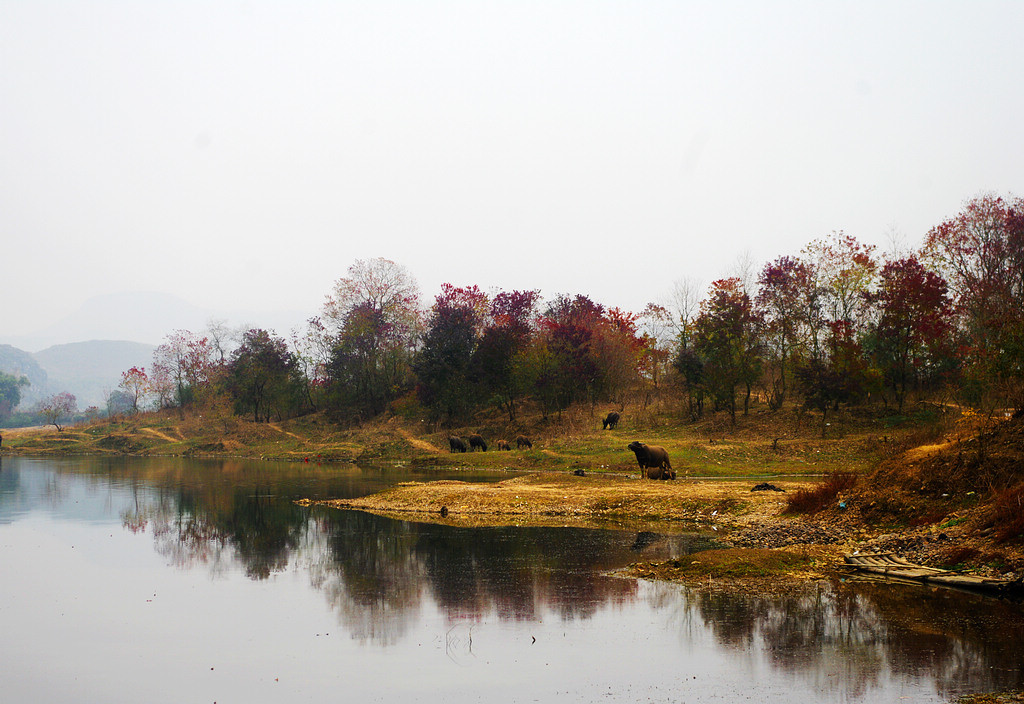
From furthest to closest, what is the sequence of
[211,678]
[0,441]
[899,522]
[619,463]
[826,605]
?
[0,441] → [619,463] → [899,522] → [826,605] → [211,678]

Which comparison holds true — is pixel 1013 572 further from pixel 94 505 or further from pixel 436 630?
pixel 94 505

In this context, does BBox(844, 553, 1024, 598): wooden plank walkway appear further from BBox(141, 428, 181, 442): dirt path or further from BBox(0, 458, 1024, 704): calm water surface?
BBox(141, 428, 181, 442): dirt path

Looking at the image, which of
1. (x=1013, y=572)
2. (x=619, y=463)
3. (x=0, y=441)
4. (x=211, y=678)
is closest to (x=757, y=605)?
(x=1013, y=572)

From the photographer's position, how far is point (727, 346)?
49.7 meters

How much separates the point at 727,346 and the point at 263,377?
156 ft

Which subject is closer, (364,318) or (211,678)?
(211,678)

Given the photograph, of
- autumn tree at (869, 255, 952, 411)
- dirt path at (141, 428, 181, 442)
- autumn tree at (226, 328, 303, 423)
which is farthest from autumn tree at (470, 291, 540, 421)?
dirt path at (141, 428, 181, 442)

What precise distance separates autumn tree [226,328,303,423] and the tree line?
0.18 m

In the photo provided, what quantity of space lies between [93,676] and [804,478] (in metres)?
27.6

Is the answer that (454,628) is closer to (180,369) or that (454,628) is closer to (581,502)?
(581,502)

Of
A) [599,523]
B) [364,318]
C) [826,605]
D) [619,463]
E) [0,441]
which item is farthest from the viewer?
[364,318]

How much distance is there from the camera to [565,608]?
46.8ft

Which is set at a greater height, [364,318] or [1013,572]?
[364,318]

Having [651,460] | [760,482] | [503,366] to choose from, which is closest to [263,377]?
[503,366]
